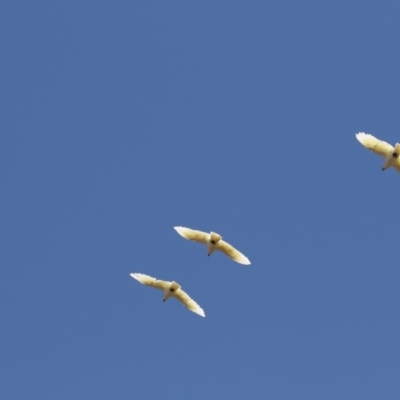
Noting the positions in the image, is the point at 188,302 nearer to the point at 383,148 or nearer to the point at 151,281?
the point at 151,281

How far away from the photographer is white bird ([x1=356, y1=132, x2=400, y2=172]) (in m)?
91.4

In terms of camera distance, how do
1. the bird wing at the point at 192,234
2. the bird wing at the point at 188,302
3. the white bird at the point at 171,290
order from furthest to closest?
the bird wing at the point at 188,302 → the white bird at the point at 171,290 → the bird wing at the point at 192,234

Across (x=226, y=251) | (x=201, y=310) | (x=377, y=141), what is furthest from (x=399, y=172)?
(x=201, y=310)

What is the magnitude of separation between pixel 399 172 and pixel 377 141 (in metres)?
2.96

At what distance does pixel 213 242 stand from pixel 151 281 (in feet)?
29.0

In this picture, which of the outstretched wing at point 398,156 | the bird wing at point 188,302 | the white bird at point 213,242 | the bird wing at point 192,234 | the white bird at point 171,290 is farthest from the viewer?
the bird wing at point 188,302

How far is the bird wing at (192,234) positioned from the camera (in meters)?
101

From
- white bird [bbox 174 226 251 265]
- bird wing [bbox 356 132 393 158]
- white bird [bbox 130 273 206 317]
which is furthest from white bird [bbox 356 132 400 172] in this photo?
white bird [bbox 130 273 206 317]

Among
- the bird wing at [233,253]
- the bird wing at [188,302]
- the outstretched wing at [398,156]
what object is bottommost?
the bird wing at [188,302]

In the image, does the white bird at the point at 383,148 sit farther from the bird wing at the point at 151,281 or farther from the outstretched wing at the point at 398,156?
the bird wing at the point at 151,281

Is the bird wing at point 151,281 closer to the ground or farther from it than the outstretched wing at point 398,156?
closer to the ground

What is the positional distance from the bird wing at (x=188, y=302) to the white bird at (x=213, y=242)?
6274 mm

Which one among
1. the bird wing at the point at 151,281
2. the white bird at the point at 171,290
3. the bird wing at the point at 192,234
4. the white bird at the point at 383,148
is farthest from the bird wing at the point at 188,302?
A: the white bird at the point at 383,148

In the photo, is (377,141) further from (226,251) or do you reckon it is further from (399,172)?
(226,251)
